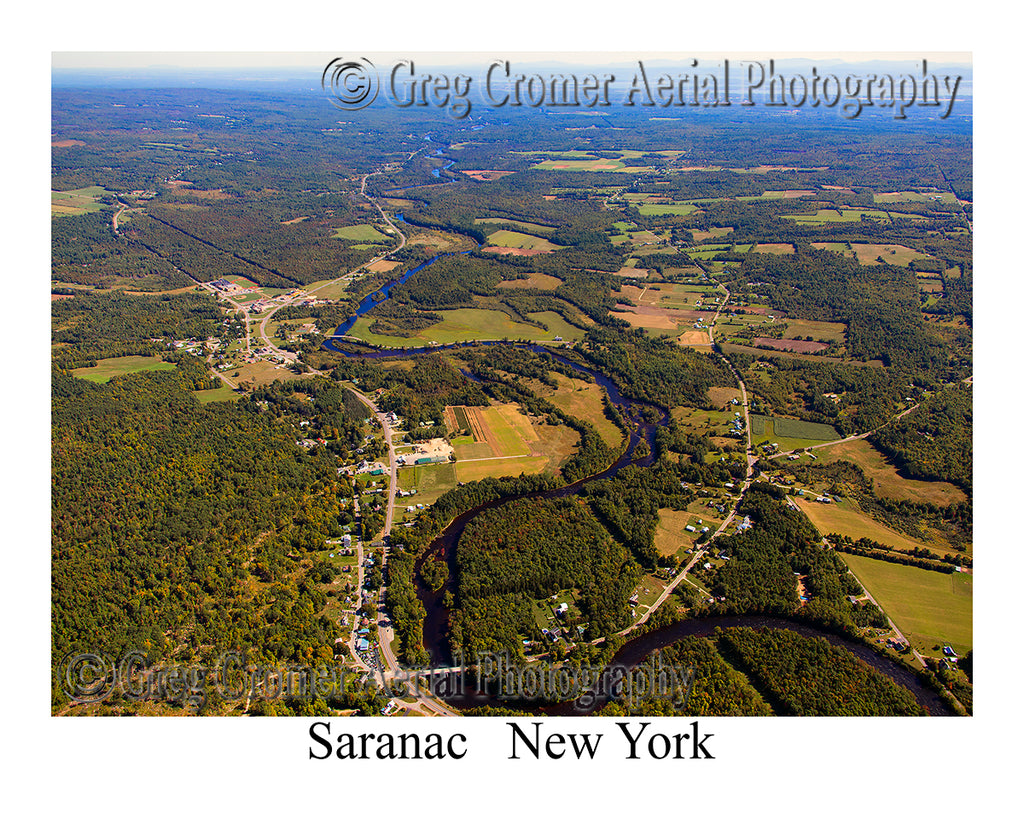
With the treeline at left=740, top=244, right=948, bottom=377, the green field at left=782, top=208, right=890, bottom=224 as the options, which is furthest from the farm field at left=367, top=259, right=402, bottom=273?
the green field at left=782, top=208, right=890, bottom=224

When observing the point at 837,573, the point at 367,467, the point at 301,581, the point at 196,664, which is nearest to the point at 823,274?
the point at 837,573

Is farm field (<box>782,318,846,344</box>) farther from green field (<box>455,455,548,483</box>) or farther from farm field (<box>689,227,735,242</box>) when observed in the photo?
green field (<box>455,455,548,483</box>)

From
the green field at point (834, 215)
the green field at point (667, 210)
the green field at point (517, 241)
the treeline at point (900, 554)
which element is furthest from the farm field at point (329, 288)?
the green field at point (834, 215)

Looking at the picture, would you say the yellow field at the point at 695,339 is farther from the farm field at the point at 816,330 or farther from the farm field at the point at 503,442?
the farm field at the point at 503,442

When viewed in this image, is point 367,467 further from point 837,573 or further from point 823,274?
point 823,274

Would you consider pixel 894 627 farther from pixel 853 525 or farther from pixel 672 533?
pixel 672 533

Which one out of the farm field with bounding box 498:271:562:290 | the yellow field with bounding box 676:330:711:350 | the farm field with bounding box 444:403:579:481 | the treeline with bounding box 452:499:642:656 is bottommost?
the treeline with bounding box 452:499:642:656
